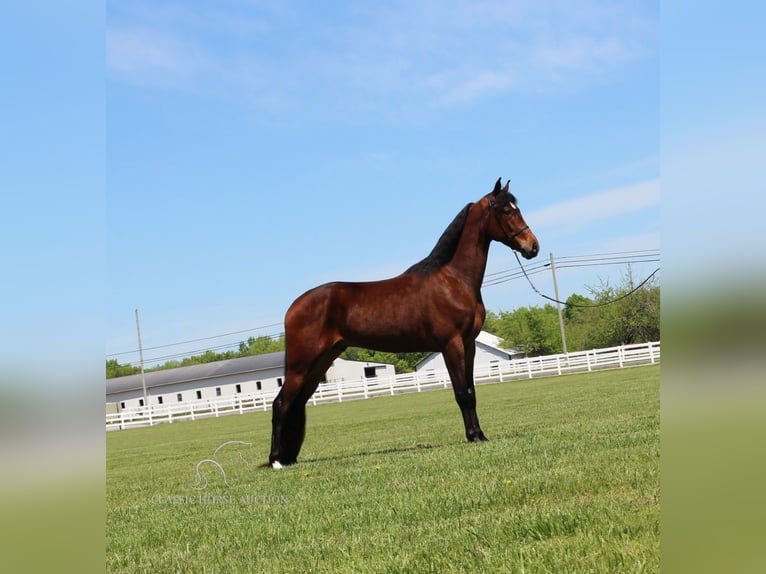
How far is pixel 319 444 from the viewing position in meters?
11.4

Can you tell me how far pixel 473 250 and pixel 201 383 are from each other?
53.0 m

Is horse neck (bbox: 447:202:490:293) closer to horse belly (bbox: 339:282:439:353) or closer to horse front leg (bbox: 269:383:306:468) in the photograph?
horse belly (bbox: 339:282:439:353)

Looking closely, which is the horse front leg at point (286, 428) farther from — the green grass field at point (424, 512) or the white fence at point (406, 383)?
the white fence at point (406, 383)

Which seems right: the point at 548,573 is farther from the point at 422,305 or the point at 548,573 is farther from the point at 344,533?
the point at 422,305

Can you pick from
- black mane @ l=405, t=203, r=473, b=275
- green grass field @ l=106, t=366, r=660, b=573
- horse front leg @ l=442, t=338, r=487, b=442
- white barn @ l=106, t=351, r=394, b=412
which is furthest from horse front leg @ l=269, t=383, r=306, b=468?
white barn @ l=106, t=351, r=394, b=412

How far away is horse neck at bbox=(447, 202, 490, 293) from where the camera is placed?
8078mm

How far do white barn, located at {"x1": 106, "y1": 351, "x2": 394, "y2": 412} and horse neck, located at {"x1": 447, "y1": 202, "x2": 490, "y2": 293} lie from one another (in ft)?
150

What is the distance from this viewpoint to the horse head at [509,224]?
7.80 metres

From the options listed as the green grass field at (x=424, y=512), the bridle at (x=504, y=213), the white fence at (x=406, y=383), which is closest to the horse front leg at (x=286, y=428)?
the green grass field at (x=424, y=512)

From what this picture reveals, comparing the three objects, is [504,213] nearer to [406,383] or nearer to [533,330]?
[406,383]

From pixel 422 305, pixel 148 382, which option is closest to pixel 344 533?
pixel 422 305

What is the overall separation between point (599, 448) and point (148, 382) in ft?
196

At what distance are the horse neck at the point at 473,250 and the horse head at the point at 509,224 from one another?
0.17m

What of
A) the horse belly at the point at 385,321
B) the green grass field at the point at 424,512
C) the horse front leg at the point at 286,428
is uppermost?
the horse belly at the point at 385,321
